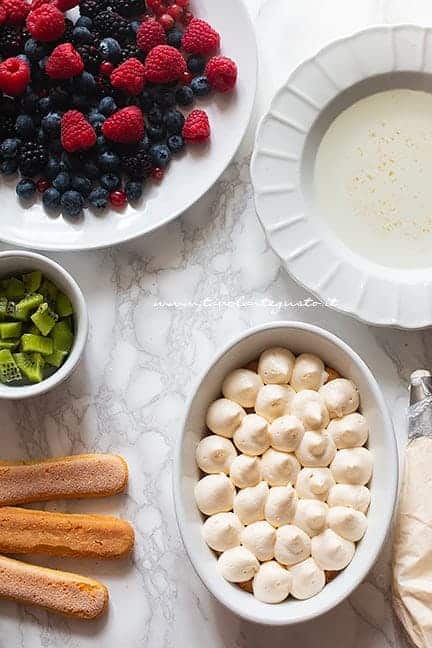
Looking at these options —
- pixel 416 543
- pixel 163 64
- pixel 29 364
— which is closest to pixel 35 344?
pixel 29 364

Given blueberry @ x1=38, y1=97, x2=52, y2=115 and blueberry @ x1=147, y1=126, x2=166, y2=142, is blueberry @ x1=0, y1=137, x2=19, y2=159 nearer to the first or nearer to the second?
blueberry @ x1=38, y1=97, x2=52, y2=115

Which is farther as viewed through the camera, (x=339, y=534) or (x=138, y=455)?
(x=138, y=455)

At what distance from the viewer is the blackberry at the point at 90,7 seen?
4.41ft

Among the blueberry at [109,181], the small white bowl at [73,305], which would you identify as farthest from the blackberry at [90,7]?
the small white bowl at [73,305]

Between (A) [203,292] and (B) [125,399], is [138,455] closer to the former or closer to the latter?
(B) [125,399]

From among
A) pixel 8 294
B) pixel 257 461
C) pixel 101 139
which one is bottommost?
pixel 257 461

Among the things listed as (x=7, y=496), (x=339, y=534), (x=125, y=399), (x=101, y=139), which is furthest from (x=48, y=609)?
(x=101, y=139)

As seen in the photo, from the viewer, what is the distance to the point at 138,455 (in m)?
1.38

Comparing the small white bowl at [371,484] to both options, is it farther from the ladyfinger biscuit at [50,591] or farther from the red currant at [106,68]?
the red currant at [106,68]

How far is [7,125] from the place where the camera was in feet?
4.43

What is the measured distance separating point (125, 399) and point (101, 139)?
13.9 inches

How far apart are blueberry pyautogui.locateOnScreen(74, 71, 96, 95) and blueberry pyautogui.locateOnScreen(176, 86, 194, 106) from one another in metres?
0.11

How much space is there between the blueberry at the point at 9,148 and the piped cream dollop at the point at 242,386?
0.41 metres

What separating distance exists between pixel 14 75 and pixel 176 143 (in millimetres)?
229
